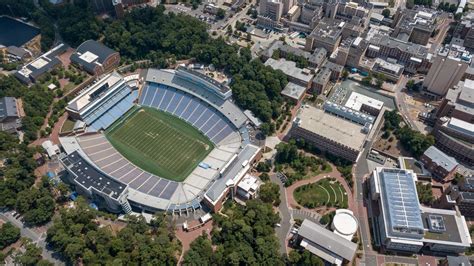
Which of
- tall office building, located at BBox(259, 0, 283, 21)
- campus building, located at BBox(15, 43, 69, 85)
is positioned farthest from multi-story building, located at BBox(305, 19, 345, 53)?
campus building, located at BBox(15, 43, 69, 85)

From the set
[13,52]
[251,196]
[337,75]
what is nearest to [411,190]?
[251,196]

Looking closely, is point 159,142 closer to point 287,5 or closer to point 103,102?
point 103,102

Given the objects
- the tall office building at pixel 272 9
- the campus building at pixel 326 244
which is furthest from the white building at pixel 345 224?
the tall office building at pixel 272 9

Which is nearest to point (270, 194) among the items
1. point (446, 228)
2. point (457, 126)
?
point (446, 228)

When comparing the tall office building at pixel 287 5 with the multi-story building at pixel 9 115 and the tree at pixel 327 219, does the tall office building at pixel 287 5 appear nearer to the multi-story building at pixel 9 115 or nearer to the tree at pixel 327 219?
the tree at pixel 327 219

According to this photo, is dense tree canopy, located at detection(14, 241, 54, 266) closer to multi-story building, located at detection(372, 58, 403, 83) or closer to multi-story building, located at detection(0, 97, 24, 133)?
multi-story building, located at detection(0, 97, 24, 133)

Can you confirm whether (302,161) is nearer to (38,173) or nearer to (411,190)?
(411,190)
